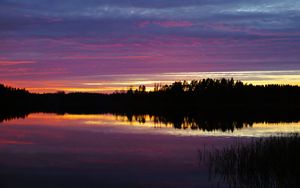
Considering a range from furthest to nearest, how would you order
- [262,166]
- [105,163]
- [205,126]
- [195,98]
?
1. [195,98]
2. [205,126]
3. [105,163]
4. [262,166]

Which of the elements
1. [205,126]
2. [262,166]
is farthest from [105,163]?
[205,126]

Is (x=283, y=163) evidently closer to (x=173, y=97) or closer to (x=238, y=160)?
(x=238, y=160)

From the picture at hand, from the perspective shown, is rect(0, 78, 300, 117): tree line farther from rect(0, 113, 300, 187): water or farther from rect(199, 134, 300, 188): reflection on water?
rect(199, 134, 300, 188): reflection on water

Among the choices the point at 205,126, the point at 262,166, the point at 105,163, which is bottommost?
the point at 105,163

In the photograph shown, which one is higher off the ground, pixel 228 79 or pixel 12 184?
pixel 228 79

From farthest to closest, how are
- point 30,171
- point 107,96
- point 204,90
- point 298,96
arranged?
point 107,96
point 204,90
point 298,96
point 30,171

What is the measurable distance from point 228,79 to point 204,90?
777cm

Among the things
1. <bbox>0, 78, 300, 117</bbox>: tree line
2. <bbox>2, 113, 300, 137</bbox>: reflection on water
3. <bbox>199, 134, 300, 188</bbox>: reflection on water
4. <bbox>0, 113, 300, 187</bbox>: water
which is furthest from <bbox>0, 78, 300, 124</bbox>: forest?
<bbox>199, 134, 300, 188</bbox>: reflection on water

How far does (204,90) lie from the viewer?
131 m

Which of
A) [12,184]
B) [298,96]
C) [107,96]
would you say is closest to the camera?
[12,184]

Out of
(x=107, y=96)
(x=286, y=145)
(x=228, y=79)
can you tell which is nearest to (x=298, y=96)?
(x=228, y=79)

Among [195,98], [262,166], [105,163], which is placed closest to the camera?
[262,166]

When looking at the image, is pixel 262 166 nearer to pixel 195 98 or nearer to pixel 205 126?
pixel 205 126

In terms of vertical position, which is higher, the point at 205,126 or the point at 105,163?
the point at 205,126
